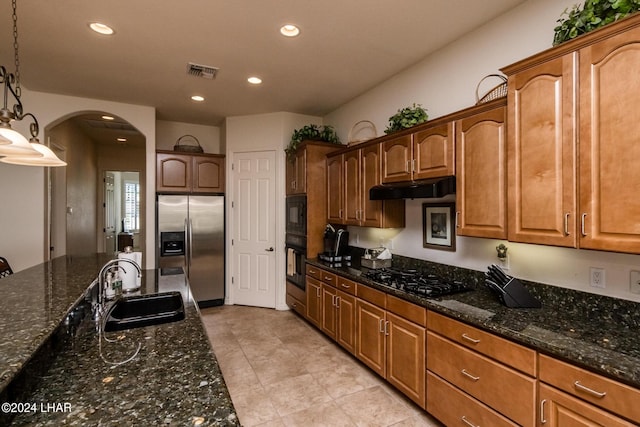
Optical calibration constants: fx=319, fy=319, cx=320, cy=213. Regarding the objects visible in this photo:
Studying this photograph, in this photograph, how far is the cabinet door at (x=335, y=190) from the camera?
372 cm

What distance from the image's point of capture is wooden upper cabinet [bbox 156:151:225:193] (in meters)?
4.49

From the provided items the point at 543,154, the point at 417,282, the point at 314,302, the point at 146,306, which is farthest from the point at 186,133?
the point at 543,154

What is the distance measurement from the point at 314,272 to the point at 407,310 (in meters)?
1.60

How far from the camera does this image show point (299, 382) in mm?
2713

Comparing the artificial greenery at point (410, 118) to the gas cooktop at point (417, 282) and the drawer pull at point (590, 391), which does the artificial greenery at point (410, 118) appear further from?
the drawer pull at point (590, 391)

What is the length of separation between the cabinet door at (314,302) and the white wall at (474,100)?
772mm

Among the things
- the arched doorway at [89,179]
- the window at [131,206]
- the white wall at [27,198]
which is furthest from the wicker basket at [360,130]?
the window at [131,206]

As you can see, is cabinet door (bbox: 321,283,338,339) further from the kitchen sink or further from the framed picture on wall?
the kitchen sink

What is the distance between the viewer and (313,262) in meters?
3.78

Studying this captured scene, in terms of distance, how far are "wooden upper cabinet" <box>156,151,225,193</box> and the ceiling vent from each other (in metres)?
1.62

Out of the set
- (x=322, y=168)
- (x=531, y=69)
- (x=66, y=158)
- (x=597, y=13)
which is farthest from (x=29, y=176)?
(x=597, y=13)

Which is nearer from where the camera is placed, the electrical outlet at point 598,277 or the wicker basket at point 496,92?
the electrical outlet at point 598,277

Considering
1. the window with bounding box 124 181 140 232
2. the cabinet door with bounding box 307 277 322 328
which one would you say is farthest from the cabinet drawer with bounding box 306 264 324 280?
the window with bounding box 124 181 140 232

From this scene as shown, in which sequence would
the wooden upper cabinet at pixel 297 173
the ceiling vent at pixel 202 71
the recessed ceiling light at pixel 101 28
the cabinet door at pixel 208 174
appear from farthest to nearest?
the cabinet door at pixel 208 174 → the wooden upper cabinet at pixel 297 173 → the ceiling vent at pixel 202 71 → the recessed ceiling light at pixel 101 28
